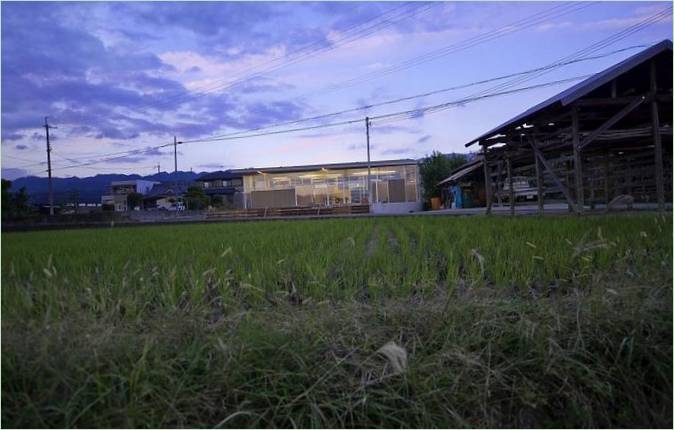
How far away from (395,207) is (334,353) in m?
29.4

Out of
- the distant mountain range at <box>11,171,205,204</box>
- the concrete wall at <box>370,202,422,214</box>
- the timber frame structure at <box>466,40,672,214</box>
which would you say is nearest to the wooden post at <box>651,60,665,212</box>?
the timber frame structure at <box>466,40,672,214</box>

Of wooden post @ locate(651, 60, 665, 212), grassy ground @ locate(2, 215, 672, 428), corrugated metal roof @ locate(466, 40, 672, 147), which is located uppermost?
corrugated metal roof @ locate(466, 40, 672, 147)

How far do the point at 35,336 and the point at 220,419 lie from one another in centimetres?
90

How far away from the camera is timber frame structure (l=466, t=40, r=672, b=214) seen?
7824 mm

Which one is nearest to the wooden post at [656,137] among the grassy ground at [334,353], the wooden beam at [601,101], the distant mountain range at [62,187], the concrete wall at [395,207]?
the wooden beam at [601,101]

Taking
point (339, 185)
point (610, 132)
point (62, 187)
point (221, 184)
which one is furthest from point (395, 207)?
point (62, 187)

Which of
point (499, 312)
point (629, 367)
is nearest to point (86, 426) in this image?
point (499, 312)

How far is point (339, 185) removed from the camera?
108ft

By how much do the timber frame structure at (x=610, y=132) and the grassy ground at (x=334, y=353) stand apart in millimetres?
6528

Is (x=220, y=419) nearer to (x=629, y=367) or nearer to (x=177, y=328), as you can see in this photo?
(x=177, y=328)

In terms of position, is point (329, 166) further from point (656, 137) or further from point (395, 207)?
point (656, 137)

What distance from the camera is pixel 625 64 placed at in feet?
25.2

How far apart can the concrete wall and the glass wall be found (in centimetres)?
59

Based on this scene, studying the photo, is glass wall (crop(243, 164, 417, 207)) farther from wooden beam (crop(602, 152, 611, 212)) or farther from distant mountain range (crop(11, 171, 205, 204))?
distant mountain range (crop(11, 171, 205, 204))
